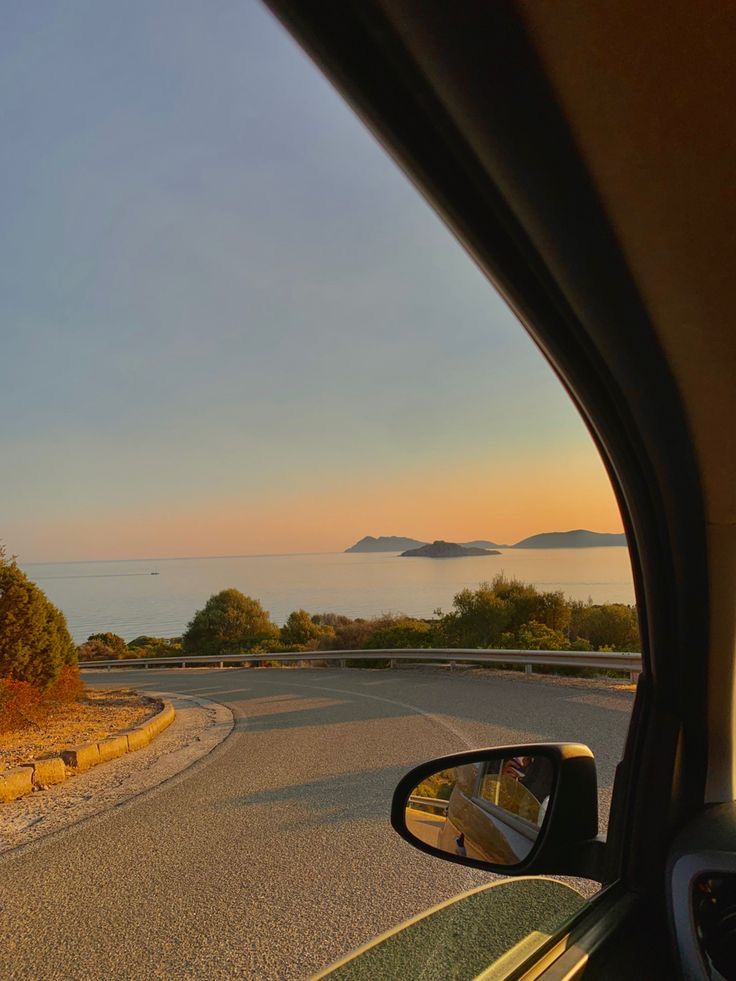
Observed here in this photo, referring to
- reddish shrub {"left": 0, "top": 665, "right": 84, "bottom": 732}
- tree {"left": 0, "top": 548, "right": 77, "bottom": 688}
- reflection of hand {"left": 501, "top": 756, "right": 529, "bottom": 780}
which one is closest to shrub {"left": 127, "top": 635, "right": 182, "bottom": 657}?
reddish shrub {"left": 0, "top": 665, "right": 84, "bottom": 732}

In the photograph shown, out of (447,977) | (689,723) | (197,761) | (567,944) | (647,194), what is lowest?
(197,761)

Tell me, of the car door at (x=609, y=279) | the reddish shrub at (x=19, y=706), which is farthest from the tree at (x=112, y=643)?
the car door at (x=609, y=279)

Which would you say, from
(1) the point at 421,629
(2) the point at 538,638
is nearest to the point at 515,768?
(2) the point at 538,638

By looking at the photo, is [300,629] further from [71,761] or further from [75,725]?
[71,761]

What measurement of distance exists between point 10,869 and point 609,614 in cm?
438

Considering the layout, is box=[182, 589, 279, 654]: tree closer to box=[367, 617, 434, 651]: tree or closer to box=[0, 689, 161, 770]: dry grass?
box=[367, 617, 434, 651]: tree

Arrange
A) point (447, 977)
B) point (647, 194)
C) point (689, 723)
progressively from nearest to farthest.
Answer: point (647, 194) → point (689, 723) → point (447, 977)

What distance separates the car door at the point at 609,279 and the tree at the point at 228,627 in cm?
2877

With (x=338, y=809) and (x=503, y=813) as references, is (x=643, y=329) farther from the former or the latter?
(x=338, y=809)

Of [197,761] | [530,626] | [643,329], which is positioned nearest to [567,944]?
[643,329]

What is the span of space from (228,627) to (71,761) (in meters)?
24.2

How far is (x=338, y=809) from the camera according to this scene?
5312mm

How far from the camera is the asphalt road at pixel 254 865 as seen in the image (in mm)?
3111

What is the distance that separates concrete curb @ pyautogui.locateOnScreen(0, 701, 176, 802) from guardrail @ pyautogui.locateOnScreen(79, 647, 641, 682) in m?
5.41
